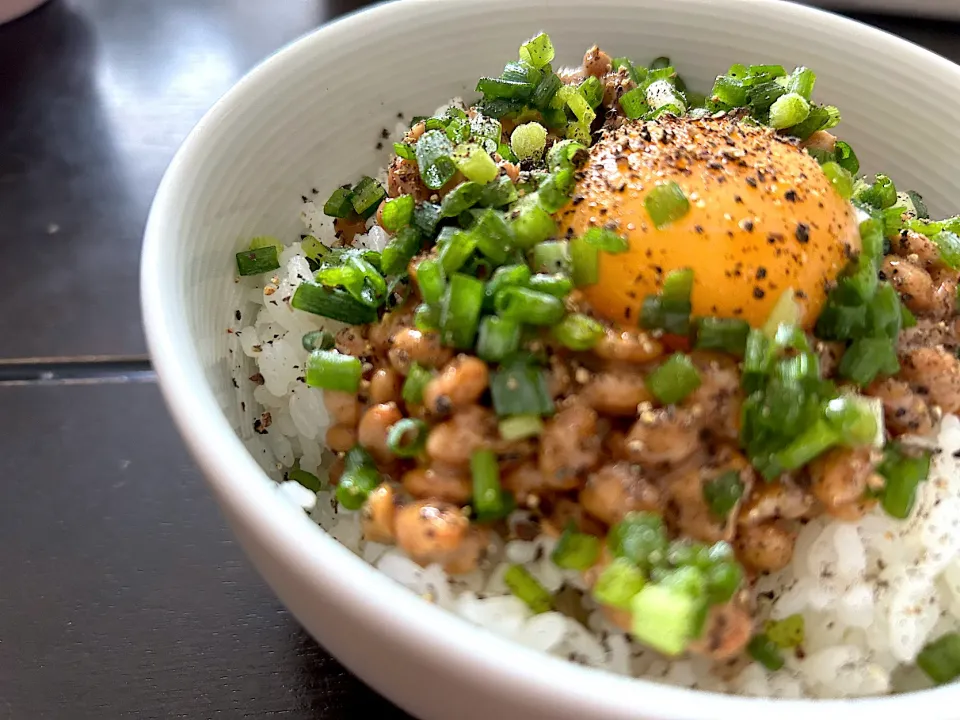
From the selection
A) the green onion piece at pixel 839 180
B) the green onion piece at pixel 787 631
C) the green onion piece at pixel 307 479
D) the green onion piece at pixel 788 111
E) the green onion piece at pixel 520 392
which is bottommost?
the green onion piece at pixel 307 479

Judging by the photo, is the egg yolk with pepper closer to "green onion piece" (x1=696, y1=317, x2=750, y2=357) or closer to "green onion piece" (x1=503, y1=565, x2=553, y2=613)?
"green onion piece" (x1=696, y1=317, x2=750, y2=357)

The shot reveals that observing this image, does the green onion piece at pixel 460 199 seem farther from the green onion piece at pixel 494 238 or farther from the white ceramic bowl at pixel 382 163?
the white ceramic bowl at pixel 382 163

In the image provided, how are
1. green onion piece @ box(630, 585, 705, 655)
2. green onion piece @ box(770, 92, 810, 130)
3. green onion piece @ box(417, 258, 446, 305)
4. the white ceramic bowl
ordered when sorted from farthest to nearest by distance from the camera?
green onion piece @ box(770, 92, 810, 130), green onion piece @ box(417, 258, 446, 305), green onion piece @ box(630, 585, 705, 655), the white ceramic bowl

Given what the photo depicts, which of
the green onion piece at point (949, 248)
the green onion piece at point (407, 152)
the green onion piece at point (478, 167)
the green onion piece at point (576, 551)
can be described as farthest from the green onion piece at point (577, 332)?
the green onion piece at point (949, 248)

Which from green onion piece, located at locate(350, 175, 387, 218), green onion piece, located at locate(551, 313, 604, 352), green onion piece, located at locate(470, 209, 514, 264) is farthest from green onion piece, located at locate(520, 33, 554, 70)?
green onion piece, located at locate(551, 313, 604, 352)

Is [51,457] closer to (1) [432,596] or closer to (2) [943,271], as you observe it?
(1) [432,596]

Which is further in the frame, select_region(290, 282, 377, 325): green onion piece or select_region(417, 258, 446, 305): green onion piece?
select_region(290, 282, 377, 325): green onion piece
